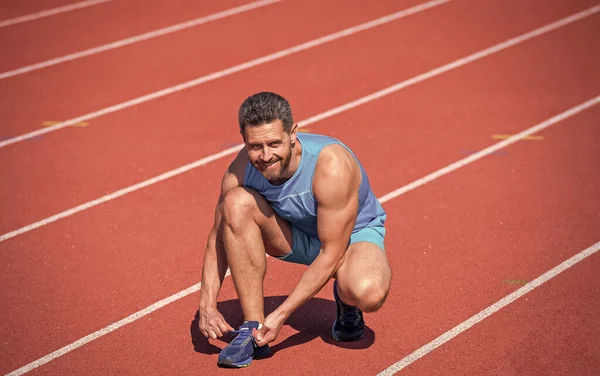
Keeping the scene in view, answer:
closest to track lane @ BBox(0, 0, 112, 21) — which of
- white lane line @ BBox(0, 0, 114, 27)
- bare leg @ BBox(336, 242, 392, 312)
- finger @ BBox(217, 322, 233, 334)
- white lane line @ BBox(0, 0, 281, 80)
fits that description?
white lane line @ BBox(0, 0, 114, 27)

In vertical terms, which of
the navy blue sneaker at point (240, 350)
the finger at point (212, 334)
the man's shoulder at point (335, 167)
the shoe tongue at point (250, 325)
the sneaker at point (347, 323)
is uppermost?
the man's shoulder at point (335, 167)

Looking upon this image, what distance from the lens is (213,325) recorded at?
4.12 meters

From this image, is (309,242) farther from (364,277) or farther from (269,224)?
(364,277)

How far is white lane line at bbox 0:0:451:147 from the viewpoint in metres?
7.96

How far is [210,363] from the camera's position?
14.0 feet

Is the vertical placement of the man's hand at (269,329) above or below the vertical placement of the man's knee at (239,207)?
below

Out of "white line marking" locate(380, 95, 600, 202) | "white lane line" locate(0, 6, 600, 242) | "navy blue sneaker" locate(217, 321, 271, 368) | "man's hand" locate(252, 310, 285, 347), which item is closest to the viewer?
"man's hand" locate(252, 310, 285, 347)

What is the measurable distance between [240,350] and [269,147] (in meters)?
0.99

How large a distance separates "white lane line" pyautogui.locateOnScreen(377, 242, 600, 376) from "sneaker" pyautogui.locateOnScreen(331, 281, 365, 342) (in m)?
0.31

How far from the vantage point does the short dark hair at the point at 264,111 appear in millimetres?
3990

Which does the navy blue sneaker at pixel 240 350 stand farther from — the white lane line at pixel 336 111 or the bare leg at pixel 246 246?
the white lane line at pixel 336 111

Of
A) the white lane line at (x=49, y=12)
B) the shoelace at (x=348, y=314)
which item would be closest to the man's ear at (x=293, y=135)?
the shoelace at (x=348, y=314)

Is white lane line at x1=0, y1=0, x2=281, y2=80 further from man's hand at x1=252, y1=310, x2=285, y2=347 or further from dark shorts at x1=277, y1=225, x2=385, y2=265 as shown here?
man's hand at x1=252, y1=310, x2=285, y2=347

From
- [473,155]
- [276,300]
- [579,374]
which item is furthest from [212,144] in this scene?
[579,374]
